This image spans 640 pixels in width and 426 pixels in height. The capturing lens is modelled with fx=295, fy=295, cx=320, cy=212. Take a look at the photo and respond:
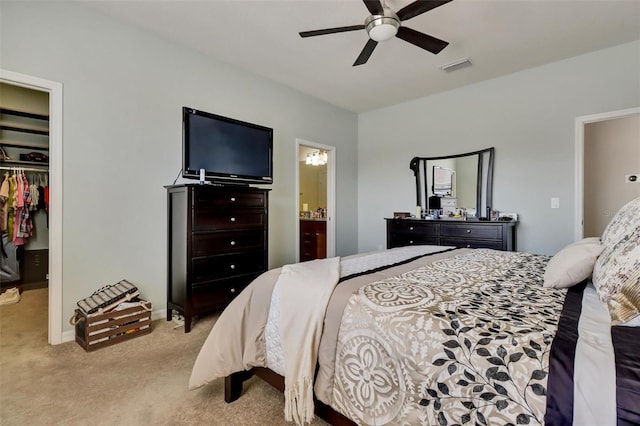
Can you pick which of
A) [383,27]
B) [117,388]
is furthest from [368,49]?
[117,388]

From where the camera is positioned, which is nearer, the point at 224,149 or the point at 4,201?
the point at 224,149

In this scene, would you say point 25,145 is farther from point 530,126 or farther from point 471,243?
point 530,126

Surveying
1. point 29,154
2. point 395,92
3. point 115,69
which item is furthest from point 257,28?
point 29,154

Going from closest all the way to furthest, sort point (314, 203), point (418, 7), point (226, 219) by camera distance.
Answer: point (418, 7)
point (226, 219)
point (314, 203)

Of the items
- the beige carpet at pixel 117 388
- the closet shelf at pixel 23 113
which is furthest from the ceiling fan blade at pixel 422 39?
the closet shelf at pixel 23 113

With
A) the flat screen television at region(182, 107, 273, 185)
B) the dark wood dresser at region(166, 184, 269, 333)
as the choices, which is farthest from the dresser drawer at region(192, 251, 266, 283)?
the flat screen television at region(182, 107, 273, 185)

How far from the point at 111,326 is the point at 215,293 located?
77 cm

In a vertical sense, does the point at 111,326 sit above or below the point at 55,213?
below

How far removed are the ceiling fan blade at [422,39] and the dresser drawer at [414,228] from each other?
2.15 metres

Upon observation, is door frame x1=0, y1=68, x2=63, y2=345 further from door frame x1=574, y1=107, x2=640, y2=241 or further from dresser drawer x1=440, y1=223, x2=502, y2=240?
door frame x1=574, y1=107, x2=640, y2=241

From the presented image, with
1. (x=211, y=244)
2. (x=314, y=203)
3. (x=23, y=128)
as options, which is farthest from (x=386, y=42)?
(x=23, y=128)

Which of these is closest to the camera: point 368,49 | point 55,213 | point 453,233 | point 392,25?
point 392,25

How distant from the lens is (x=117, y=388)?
5.54ft

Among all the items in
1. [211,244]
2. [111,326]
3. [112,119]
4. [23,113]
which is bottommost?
[111,326]
